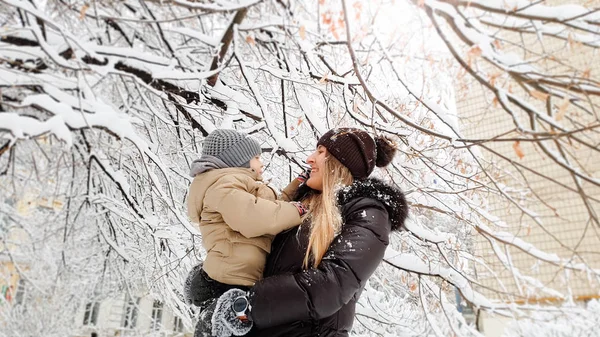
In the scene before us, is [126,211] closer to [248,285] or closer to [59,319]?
[248,285]

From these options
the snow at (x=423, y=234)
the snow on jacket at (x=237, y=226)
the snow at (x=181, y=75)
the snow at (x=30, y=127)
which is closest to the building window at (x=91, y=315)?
the snow at (x=423, y=234)

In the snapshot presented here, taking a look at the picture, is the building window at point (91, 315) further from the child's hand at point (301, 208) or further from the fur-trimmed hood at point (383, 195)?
the fur-trimmed hood at point (383, 195)

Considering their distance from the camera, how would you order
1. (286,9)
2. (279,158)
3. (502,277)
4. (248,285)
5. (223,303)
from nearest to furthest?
(223,303) < (248,285) < (286,9) < (502,277) < (279,158)

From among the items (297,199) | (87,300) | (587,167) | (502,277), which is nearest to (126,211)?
(297,199)

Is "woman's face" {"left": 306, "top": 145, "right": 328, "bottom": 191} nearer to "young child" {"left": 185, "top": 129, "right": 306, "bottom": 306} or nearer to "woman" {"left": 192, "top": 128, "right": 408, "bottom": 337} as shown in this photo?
"woman" {"left": 192, "top": 128, "right": 408, "bottom": 337}

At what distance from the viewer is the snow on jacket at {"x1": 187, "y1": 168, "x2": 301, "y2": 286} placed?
2.04m

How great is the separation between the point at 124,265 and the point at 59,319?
43.0 ft

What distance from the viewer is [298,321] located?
192 centimetres

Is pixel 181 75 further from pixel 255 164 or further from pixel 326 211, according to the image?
pixel 326 211

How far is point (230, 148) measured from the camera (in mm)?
2521

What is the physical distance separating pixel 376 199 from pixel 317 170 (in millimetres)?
409

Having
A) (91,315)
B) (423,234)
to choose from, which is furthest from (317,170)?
(91,315)

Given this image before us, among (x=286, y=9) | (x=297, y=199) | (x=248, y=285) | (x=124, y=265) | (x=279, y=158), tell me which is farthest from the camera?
(x=124, y=265)

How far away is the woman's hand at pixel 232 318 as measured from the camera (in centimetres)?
184
